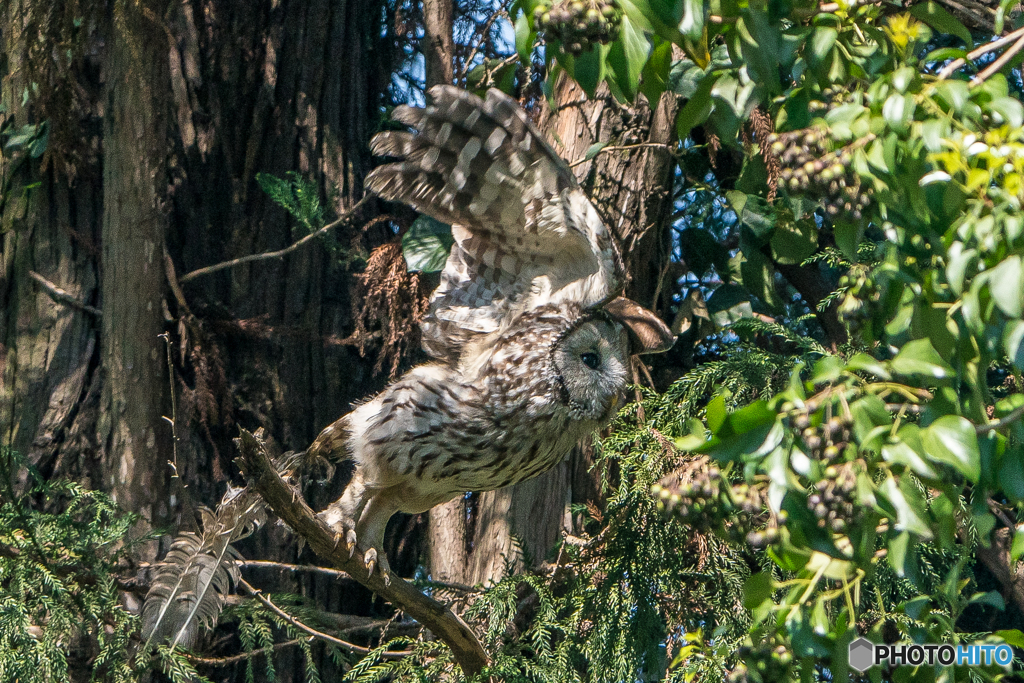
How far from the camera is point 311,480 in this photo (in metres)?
3.46

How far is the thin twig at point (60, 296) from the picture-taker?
3.31 m

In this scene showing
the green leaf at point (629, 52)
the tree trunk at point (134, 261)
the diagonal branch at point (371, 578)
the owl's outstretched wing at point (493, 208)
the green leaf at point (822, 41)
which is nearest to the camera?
the green leaf at point (822, 41)

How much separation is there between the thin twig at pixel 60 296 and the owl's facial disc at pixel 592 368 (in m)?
1.78

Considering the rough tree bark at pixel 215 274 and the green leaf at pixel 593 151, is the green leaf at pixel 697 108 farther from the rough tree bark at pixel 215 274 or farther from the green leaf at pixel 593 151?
the rough tree bark at pixel 215 274

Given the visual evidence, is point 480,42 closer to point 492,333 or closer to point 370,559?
point 492,333

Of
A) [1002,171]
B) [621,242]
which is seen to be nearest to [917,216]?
[1002,171]

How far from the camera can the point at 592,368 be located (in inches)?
110

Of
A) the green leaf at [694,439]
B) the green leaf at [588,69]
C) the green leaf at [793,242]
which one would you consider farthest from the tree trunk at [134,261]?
the green leaf at [694,439]

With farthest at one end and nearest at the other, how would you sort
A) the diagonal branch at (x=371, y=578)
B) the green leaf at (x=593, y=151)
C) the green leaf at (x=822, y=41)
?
the green leaf at (x=593, y=151)
the diagonal branch at (x=371, y=578)
the green leaf at (x=822, y=41)

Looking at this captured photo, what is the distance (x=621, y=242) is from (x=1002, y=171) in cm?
207

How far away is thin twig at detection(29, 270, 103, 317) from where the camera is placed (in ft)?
10.9

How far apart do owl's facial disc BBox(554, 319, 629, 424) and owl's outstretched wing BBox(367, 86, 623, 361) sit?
130 millimetres

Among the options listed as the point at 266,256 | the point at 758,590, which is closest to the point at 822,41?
the point at 758,590

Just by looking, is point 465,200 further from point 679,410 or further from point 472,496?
point 472,496
